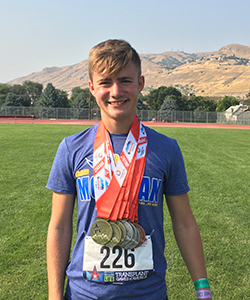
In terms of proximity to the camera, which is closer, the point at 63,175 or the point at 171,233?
the point at 63,175

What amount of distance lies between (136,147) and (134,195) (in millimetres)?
276

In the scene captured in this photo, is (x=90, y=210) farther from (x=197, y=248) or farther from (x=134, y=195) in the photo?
(x=197, y=248)

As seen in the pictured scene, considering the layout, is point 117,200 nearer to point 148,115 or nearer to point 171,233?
point 171,233

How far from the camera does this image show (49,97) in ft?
227

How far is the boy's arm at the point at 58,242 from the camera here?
1646 mm

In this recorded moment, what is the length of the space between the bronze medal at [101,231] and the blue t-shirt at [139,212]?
5 cm

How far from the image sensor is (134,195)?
163 cm

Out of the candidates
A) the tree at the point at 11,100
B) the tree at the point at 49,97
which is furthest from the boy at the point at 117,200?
the tree at the point at 11,100

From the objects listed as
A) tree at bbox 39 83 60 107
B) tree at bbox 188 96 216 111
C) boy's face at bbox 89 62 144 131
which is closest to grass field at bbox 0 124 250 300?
boy's face at bbox 89 62 144 131

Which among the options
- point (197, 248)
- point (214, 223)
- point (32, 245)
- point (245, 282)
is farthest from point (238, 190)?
point (197, 248)

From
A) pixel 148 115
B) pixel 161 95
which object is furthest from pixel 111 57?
pixel 161 95

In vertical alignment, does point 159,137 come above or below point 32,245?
above

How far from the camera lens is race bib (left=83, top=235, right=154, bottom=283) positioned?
156 cm

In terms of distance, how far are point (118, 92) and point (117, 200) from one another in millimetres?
583
